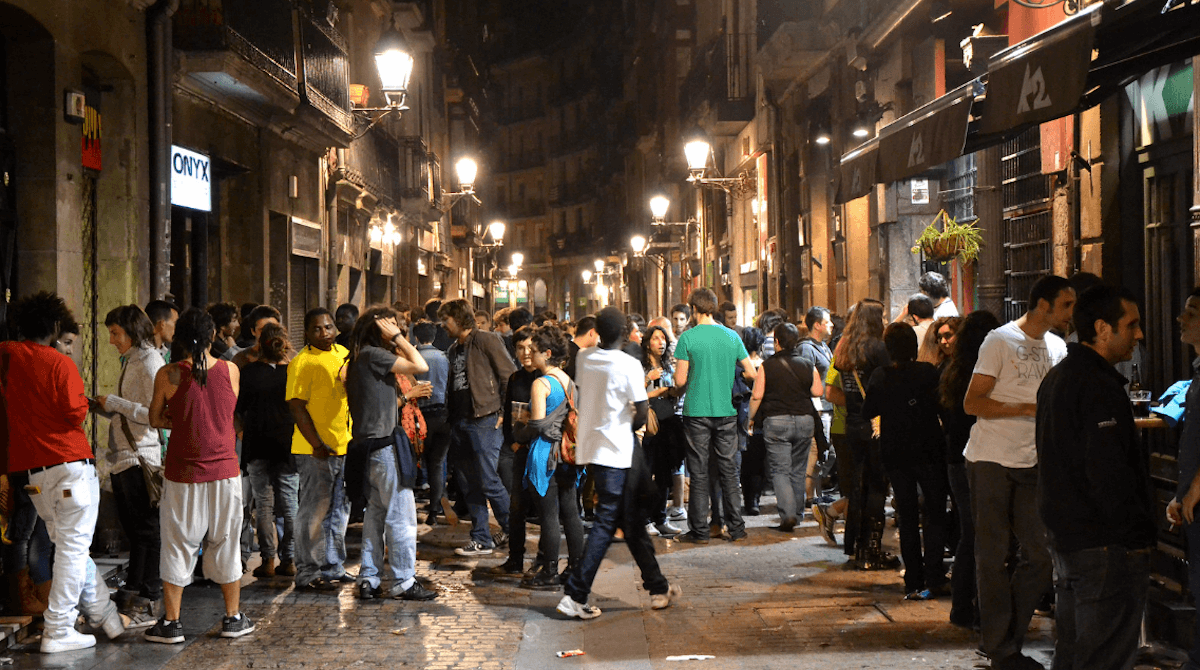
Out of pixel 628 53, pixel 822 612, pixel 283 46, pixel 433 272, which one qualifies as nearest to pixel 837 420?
pixel 822 612

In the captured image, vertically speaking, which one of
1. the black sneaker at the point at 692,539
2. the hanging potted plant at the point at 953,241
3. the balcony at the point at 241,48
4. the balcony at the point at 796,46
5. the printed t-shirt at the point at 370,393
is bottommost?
the black sneaker at the point at 692,539

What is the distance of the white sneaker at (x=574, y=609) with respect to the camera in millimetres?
7273

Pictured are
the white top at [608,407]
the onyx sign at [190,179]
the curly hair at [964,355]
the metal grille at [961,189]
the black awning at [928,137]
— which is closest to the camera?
the curly hair at [964,355]

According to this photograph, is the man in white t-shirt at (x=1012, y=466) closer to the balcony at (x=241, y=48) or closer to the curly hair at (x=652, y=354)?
the curly hair at (x=652, y=354)

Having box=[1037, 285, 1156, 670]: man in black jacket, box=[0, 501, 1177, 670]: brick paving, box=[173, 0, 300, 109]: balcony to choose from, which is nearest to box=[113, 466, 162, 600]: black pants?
box=[0, 501, 1177, 670]: brick paving

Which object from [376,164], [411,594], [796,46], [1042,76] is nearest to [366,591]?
[411,594]

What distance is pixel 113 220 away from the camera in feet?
36.9

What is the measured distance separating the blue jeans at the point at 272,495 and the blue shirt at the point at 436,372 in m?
1.71

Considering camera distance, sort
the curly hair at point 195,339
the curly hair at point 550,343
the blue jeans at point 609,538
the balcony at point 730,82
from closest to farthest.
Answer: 1. the curly hair at point 195,339
2. the blue jeans at point 609,538
3. the curly hair at point 550,343
4. the balcony at point 730,82

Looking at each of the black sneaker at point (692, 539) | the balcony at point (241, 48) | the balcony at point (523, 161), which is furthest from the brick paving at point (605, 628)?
the balcony at point (523, 161)

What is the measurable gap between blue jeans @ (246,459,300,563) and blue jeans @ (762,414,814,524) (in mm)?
3986

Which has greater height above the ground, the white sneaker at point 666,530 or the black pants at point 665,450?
the black pants at point 665,450

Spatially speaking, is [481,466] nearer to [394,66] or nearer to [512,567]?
[512,567]

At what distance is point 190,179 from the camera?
44.1 ft
